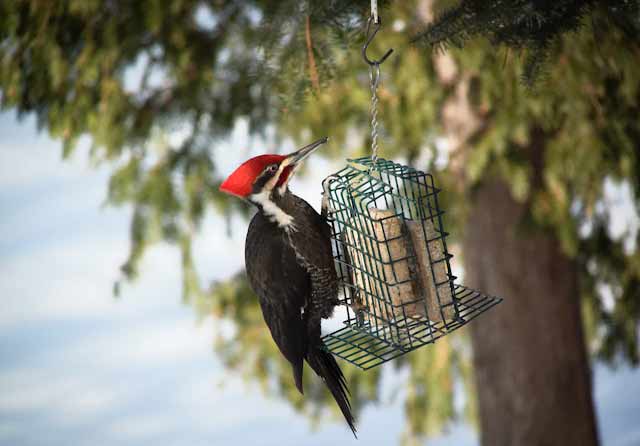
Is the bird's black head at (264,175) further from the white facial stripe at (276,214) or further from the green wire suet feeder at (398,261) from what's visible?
the green wire suet feeder at (398,261)

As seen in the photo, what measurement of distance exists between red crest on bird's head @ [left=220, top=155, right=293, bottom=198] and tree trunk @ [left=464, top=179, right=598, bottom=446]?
2.77 m

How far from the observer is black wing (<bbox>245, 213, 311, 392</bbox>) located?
251cm

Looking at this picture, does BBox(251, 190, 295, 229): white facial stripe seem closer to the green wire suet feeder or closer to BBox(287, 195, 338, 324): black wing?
BBox(287, 195, 338, 324): black wing

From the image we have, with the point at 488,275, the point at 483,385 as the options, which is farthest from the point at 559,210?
the point at 483,385

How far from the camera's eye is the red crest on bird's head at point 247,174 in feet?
7.52

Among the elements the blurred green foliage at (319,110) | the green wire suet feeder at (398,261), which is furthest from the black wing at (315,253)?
the blurred green foliage at (319,110)

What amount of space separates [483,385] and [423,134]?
1.76 meters

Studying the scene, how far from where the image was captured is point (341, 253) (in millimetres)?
2680

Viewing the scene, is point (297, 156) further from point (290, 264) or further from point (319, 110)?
point (319, 110)

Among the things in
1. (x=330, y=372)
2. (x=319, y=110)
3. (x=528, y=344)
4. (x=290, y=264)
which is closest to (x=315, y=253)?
(x=290, y=264)

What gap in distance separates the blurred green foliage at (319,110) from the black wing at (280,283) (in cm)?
131

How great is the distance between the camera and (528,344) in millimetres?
4840

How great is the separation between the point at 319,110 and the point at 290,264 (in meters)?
2.29

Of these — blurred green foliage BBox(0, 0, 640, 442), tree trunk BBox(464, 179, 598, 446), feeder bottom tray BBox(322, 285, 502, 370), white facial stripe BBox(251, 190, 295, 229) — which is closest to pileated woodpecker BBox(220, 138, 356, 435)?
white facial stripe BBox(251, 190, 295, 229)
